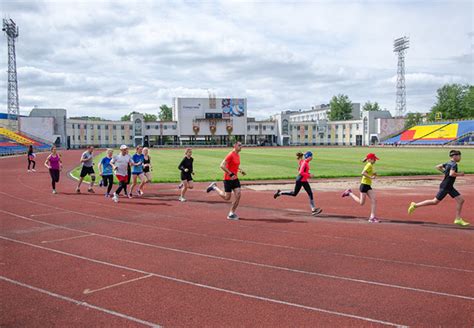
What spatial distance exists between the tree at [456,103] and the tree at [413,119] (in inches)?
294

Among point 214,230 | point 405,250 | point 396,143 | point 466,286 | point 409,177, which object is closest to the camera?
point 466,286

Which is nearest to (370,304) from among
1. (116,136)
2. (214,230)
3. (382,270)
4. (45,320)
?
(382,270)

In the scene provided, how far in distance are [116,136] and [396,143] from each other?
72.9 metres

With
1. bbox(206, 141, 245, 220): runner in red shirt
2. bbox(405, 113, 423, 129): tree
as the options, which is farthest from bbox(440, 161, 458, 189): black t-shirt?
bbox(405, 113, 423, 129): tree

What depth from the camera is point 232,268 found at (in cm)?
717

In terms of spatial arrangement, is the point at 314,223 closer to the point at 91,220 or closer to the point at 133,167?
the point at 91,220

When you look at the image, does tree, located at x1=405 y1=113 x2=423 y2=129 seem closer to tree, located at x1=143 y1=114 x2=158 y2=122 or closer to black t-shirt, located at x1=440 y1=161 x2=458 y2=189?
tree, located at x1=143 y1=114 x2=158 y2=122

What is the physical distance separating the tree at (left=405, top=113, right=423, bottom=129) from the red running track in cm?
10713

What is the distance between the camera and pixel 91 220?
11.4 m

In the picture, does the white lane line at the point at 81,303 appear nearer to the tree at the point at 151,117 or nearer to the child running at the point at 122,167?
the child running at the point at 122,167

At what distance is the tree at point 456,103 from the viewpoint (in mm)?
113938

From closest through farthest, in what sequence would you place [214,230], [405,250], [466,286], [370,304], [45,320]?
[45,320]
[370,304]
[466,286]
[405,250]
[214,230]

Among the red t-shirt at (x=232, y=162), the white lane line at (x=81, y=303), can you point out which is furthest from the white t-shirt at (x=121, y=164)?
the white lane line at (x=81, y=303)

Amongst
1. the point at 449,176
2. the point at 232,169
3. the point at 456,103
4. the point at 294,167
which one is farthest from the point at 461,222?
the point at 456,103
